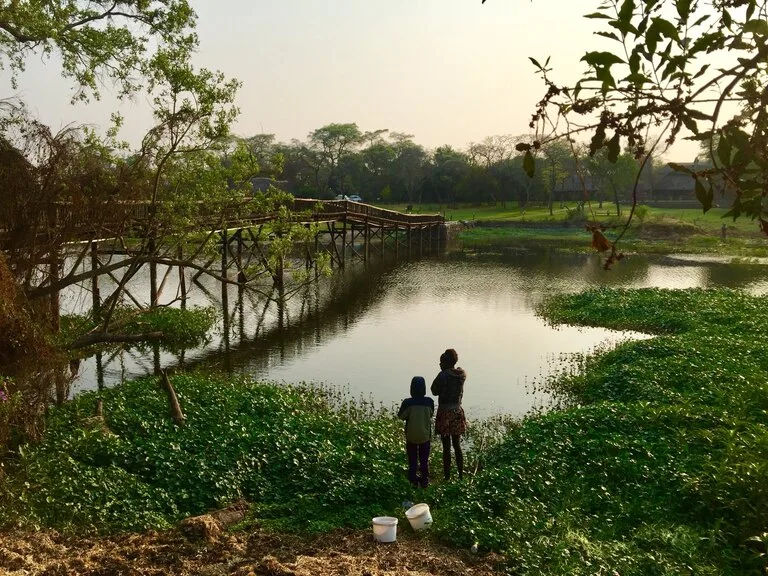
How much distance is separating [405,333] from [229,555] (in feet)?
53.4

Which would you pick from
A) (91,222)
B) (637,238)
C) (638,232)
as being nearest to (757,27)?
(91,222)

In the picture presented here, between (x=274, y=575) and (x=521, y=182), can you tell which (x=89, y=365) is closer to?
(x=274, y=575)

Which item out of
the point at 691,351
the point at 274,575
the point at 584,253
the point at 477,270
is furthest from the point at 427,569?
the point at 584,253

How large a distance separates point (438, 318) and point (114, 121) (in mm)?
→ 15039

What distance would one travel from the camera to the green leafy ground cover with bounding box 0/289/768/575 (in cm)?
728

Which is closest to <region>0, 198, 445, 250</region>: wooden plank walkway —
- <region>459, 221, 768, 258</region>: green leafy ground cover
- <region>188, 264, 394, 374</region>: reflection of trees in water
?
<region>188, 264, 394, 374</region>: reflection of trees in water

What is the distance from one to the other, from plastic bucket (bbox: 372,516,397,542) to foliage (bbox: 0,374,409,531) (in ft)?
2.15

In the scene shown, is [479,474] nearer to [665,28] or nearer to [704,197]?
[704,197]

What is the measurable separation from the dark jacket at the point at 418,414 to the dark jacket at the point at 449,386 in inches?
15.3

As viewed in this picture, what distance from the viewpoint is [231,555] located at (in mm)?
7070

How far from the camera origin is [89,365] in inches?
715

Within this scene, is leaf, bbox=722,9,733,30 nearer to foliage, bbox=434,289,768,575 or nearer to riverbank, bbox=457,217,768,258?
foliage, bbox=434,289,768,575

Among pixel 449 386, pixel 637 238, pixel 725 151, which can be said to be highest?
pixel 725 151

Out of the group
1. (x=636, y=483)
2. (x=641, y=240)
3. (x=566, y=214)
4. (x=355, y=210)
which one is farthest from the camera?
(x=566, y=214)
